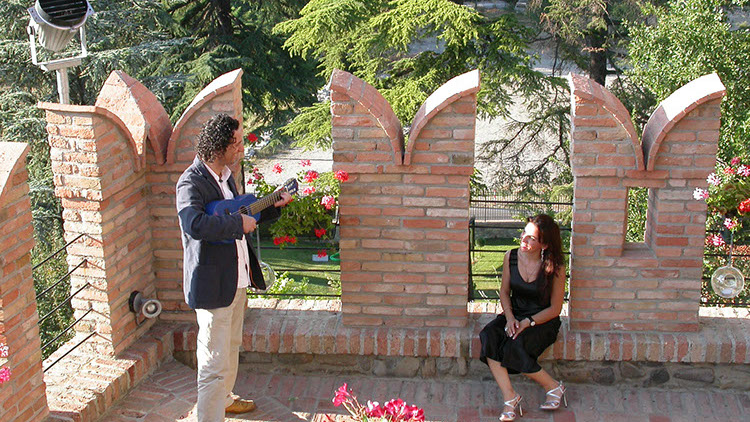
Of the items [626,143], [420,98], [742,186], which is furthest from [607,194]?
[420,98]

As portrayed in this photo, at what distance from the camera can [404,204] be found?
517 centimetres

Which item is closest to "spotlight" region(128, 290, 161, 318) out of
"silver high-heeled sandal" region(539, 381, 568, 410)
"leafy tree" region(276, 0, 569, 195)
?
"silver high-heeled sandal" region(539, 381, 568, 410)

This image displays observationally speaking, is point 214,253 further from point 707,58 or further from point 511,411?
point 707,58

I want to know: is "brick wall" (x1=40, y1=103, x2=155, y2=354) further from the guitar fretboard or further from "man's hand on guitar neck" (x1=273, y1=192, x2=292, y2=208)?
"man's hand on guitar neck" (x1=273, y1=192, x2=292, y2=208)

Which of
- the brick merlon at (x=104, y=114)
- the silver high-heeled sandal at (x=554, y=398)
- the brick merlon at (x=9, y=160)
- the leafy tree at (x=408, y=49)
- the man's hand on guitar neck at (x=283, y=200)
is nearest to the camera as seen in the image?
the brick merlon at (x=9, y=160)

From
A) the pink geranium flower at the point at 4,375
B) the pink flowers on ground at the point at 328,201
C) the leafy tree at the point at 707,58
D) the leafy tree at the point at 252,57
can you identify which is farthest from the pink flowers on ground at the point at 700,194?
the leafy tree at the point at 252,57

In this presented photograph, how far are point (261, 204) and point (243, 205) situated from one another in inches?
3.8

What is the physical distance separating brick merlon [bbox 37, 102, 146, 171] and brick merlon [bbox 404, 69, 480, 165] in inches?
65.3

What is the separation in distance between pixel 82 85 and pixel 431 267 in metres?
11.3

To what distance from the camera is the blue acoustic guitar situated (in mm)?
4457

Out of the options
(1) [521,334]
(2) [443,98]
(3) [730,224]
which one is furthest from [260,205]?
(3) [730,224]

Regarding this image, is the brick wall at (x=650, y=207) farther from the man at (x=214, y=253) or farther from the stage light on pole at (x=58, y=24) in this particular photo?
the stage light on pole at (x=58, y=24)

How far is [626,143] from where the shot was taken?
195 inches

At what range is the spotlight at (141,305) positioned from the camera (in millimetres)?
5348
